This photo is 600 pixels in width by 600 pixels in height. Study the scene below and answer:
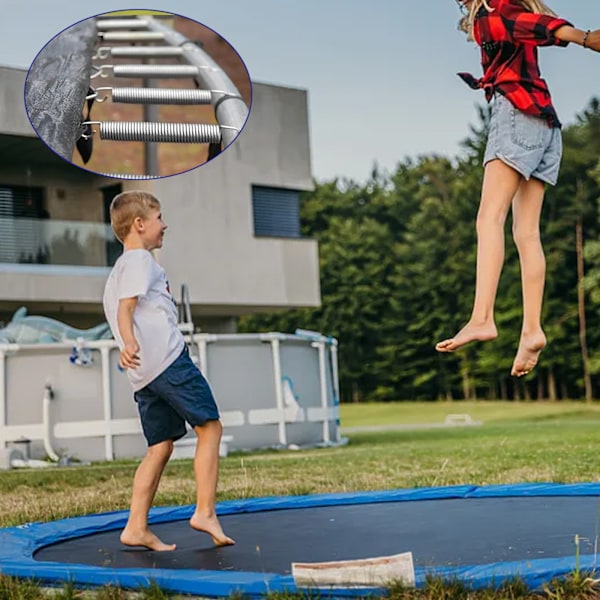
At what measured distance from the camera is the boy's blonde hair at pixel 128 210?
3.40m

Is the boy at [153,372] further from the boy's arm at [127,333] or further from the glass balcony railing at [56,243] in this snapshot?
the glass balcony railing at [56,243]

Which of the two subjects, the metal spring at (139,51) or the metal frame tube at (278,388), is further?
the metal frame tube at (278,388)

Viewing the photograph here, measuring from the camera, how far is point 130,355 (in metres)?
3.16

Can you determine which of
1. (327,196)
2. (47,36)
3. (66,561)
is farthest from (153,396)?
(327,196)

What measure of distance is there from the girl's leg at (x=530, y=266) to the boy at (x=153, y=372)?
982 millimetres

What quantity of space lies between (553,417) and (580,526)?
62.4 feet

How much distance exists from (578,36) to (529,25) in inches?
5.5

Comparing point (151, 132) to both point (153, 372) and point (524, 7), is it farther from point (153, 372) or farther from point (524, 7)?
point (524, 7)

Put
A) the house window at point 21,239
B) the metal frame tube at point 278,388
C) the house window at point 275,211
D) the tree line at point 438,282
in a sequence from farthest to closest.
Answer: the tree line at point 438,282, the house window at point 275,211, the house window at point 21,239, the metal frame tube at point 278,388

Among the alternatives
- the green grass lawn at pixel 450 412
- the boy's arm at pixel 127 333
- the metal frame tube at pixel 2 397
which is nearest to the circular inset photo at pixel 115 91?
the boy's arm at pixel 127 333

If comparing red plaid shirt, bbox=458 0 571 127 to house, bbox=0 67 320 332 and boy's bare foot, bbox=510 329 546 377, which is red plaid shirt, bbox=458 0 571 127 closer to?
boy's bare foot, bbox=510 329 546 377

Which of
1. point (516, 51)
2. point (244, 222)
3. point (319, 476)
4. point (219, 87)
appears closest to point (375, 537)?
point (516, 51)

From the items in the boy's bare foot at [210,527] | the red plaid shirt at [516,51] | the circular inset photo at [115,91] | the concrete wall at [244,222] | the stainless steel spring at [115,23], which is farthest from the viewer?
the concrete wall at [244,222]

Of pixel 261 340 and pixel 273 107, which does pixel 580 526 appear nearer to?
pixel 261 340
